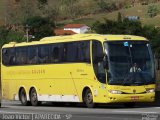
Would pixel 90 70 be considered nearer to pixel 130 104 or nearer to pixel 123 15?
pixel 130 104

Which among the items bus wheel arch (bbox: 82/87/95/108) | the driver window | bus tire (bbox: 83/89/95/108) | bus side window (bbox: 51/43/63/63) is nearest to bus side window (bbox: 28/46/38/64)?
bus side window (bbox: 51/43/63/63)

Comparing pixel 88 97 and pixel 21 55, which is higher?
pixel 21 55

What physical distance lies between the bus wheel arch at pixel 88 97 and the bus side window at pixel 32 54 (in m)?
4.64

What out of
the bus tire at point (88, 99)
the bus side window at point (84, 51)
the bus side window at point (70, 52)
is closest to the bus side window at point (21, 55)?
the bus side window at point (70, 52)

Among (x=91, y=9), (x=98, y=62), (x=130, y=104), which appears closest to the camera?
(x=98, y=62)

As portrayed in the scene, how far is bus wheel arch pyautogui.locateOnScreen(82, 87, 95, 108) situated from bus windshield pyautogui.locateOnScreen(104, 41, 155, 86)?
160cm

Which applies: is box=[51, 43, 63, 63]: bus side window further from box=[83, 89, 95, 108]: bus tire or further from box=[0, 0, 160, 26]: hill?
box=[0, 0, 160, 26]: hill

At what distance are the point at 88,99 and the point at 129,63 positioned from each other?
2674mm

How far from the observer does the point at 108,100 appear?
2773cm

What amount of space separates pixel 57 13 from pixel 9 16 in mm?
18903

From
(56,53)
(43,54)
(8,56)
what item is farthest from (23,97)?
(56,53)

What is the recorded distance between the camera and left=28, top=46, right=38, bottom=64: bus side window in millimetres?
33062

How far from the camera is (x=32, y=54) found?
109 ft

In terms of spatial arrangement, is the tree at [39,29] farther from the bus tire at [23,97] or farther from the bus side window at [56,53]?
the bus side window at [56,53]
